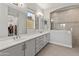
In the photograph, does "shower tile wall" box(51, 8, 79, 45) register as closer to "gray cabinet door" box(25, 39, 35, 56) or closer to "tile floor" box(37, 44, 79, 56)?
"tile floor" box(37, 44, 79, 56)

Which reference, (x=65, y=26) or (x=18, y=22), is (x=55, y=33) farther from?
(x=18, y=22)

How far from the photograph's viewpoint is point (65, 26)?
6.45 metres

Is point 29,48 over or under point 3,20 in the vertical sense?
under

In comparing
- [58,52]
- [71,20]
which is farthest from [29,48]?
[71,20]

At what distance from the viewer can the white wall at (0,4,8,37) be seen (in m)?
2.39

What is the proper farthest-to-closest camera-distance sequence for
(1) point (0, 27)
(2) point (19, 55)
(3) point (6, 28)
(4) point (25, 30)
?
(4) point (25, 30)
(3) point (6, 28)
(1) point (0, 27)
(2) point (19, 55)

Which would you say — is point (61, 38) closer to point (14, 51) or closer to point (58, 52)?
point (58, 52)

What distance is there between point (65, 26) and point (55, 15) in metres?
1.17

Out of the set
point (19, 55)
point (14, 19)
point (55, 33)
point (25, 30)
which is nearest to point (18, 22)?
point (14, 19)

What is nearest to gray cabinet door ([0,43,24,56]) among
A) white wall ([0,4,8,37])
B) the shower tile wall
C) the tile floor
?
white wall ([0,4,8,37])

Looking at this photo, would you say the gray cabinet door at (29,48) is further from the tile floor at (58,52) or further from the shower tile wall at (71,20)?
the shower tile wall at (71,20)

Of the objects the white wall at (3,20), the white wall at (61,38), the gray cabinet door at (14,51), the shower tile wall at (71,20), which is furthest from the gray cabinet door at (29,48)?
the shower tile wall at (71,20)

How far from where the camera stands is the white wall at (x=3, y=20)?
239cm

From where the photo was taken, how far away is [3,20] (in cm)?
248
